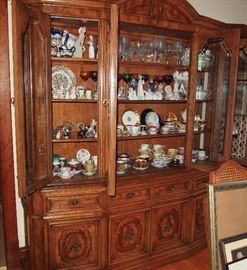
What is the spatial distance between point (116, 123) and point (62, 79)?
0.66 meters

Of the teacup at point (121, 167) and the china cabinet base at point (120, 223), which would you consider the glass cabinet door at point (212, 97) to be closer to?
the china cabinet base at point (120, 223)

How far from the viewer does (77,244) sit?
2039 millimetres

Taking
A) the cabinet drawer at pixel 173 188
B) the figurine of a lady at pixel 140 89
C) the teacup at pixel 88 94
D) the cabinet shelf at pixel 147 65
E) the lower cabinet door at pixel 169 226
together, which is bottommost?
the lower cabinet door at pixel 169 226

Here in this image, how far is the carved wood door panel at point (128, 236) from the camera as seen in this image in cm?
214

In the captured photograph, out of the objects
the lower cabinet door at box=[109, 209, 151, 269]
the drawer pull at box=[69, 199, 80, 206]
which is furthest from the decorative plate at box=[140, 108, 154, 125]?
the drawer pull at box=[69, 199, 80, 206]

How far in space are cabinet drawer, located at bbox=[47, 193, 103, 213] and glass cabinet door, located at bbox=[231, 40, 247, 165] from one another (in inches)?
57.6

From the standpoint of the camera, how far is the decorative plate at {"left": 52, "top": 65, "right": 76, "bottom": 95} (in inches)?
83.8

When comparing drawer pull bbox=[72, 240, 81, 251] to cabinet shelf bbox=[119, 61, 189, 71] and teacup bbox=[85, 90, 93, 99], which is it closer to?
teacup bbox=[85, 90, 93, 99]

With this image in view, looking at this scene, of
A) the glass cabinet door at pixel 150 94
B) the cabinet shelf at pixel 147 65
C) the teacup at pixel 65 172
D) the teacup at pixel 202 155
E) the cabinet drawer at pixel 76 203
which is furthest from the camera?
the teacup at pixel 202 155

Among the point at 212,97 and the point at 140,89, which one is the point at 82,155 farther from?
the point at 212,97

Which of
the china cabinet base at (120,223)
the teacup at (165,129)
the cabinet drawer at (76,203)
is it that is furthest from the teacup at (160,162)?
the cabinet drawer at (76,203)

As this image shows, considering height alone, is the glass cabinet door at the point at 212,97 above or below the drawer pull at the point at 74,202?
above

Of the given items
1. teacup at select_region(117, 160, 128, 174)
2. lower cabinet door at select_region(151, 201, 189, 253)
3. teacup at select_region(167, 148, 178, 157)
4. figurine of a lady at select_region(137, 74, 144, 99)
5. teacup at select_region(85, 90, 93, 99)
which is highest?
figurine of a lady at select_region(137, 74, 144, 99)

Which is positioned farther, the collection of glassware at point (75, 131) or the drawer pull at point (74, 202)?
the collection of glassware at point (75, 131)
